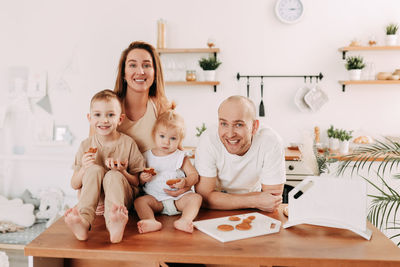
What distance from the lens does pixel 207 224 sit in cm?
142

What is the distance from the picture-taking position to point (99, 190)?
55.9 inches

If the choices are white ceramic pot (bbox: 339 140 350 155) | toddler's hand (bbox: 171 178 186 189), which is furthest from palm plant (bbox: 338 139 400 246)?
toddler's hand (bbox: 171 178 186 189)

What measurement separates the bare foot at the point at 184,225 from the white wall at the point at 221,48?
253 cm

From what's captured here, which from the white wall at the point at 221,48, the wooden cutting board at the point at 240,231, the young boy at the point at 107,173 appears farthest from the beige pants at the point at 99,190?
the white wall at the point at 221,48

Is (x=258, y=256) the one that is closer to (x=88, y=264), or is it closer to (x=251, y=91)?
(x=88, y=264)

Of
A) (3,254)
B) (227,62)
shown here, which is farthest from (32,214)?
(227,62)

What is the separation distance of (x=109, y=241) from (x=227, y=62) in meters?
2.88

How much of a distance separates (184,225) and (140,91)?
A: 2.81ft

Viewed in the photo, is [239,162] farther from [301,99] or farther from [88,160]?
[301,99]

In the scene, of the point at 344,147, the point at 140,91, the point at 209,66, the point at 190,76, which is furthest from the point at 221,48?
the point at 140,91

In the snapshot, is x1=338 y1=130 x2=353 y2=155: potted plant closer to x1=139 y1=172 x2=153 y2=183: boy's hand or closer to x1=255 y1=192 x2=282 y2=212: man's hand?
x1=255 y1=192 x2=282 y2=212: man's hand

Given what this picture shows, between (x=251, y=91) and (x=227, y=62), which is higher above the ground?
(x=227, y=62)

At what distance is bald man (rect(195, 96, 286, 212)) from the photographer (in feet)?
5.17

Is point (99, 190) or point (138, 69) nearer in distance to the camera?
point (99, 190)
